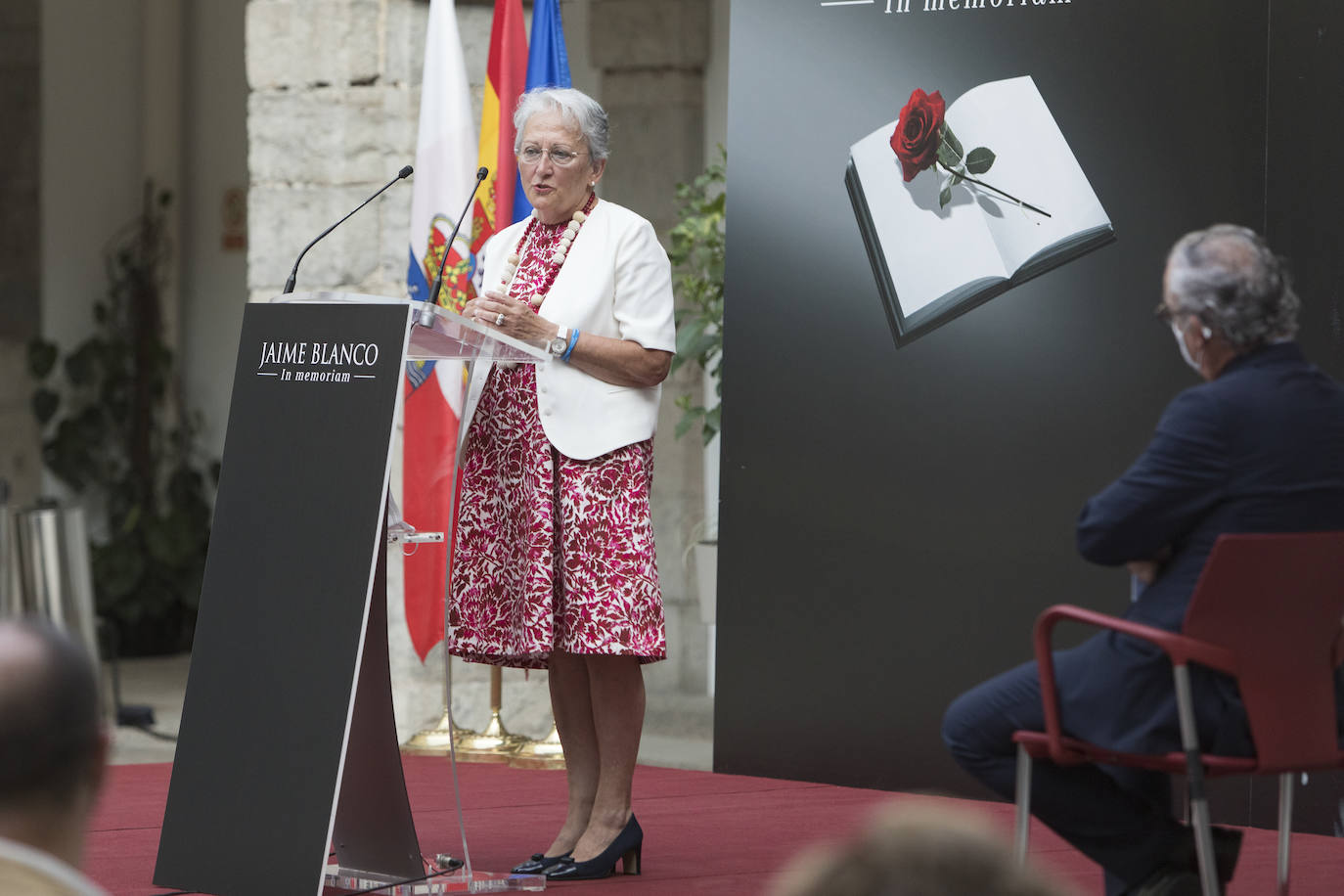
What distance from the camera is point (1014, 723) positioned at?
8.94ft

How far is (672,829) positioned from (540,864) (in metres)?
0.74

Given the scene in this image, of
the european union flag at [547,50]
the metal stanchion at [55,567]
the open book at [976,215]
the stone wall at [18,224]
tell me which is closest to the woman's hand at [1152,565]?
the open book at [976,215]

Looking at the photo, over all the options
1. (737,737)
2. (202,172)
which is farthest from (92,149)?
(737,737)

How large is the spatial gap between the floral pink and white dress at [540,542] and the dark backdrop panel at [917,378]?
1.31 metres

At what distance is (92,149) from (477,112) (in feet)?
12.5

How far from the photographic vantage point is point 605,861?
3514 mm

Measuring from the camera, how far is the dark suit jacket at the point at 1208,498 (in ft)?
8.31

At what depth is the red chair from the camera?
2484 millimetres

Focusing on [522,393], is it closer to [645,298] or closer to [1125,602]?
[645,298]

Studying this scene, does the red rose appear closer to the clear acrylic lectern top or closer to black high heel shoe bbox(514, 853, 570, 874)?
the clear acrylic lectern top

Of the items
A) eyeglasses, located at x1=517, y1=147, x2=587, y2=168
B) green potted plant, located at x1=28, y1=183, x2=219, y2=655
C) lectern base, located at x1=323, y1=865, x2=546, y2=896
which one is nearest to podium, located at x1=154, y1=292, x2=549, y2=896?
lectern base, located at x1=323, y1=865, x2=546, y2=896

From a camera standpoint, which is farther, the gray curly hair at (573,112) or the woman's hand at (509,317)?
the gray curly hair at (573,112)

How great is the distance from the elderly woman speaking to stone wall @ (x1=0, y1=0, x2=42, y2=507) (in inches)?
228

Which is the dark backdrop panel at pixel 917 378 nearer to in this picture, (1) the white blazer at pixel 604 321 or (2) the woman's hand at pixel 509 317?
(1) the white blazer at pixel 604 321
